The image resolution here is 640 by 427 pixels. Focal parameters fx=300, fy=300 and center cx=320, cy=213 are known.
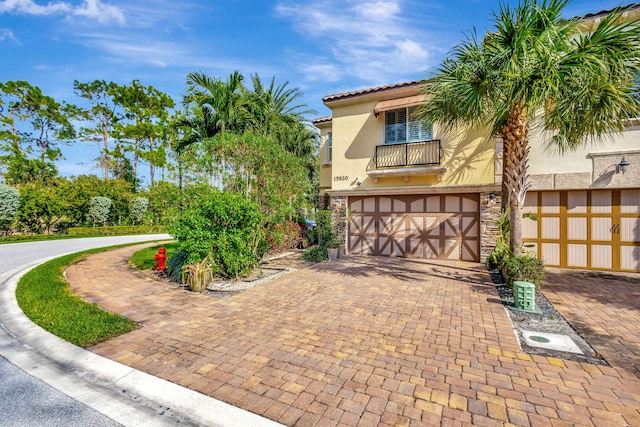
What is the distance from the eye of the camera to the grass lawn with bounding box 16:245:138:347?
180 inches

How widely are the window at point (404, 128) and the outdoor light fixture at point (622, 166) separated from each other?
5529 millimetres

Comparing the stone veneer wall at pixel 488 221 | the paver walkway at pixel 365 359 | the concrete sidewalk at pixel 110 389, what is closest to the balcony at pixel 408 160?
the stone veneer wall at pixel 488 221

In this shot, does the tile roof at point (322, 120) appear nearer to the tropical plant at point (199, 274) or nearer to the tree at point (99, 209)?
the tropical plant at point (199, 274)

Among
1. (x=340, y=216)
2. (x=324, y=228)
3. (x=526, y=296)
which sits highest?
(x=340, y=216)

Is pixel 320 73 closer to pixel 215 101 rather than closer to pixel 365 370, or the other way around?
pixel 215 101

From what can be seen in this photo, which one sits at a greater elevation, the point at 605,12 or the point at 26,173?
the point at 605,12

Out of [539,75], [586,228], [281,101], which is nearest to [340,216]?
[586,228]

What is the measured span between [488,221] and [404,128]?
4.77 meters

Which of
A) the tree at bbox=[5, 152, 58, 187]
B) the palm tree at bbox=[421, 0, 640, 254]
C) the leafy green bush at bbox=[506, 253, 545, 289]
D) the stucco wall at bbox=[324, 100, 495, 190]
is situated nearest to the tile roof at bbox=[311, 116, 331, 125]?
the stucco wall at bbox=[324, 100, 495, 190]

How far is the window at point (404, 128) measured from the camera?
38.6 feet

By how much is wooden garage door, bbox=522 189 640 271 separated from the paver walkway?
3.68 metres

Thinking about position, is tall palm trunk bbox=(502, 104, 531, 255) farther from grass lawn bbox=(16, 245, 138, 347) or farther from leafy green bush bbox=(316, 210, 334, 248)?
grass lawn bbox=(16, 245, 138, 347)

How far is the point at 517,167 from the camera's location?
7496 millimetres

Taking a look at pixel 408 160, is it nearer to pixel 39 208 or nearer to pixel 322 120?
pixel 322 120
